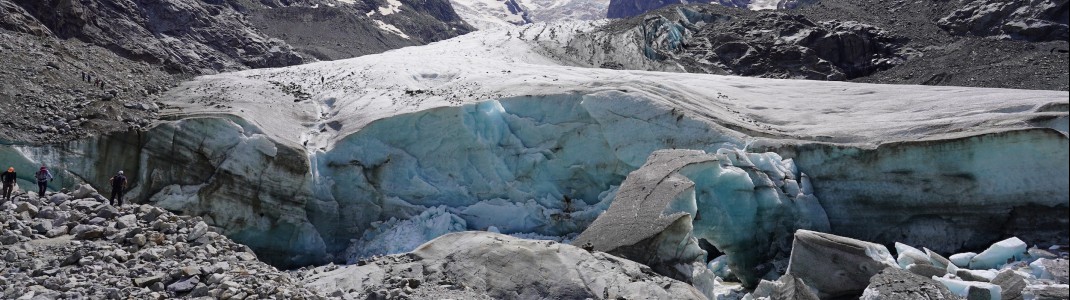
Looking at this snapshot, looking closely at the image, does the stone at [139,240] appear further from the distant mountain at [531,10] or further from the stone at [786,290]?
the distant mountain at [531,10]

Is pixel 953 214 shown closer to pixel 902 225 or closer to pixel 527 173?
pixel 902 225

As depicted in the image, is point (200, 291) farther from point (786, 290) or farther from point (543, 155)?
point (543, 155)

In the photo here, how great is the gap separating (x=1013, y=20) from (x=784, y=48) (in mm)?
9539

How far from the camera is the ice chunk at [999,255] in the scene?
12.7 meters

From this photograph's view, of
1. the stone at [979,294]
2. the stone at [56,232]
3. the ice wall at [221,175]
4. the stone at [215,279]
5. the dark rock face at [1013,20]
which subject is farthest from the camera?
the dark rock face at [1013,20]

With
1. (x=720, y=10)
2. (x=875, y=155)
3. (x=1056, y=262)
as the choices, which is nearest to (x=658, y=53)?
(x=720, y=10)

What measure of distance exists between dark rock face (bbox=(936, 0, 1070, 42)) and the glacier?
1879cm

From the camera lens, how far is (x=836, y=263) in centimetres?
1225

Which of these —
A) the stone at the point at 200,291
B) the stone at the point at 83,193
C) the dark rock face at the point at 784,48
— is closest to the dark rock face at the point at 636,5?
the dark rock face at the point at 784,48

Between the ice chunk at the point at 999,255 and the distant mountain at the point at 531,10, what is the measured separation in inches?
4105

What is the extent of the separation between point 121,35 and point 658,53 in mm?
25024

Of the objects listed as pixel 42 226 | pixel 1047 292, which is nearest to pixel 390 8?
pixel 42 226

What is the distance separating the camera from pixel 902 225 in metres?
15.1

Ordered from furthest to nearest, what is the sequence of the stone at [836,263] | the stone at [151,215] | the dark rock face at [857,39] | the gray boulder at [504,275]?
the dark rock face at [857,39], the stone at [151,215], the stone at [836,263], the gray boulder at [504,275]
